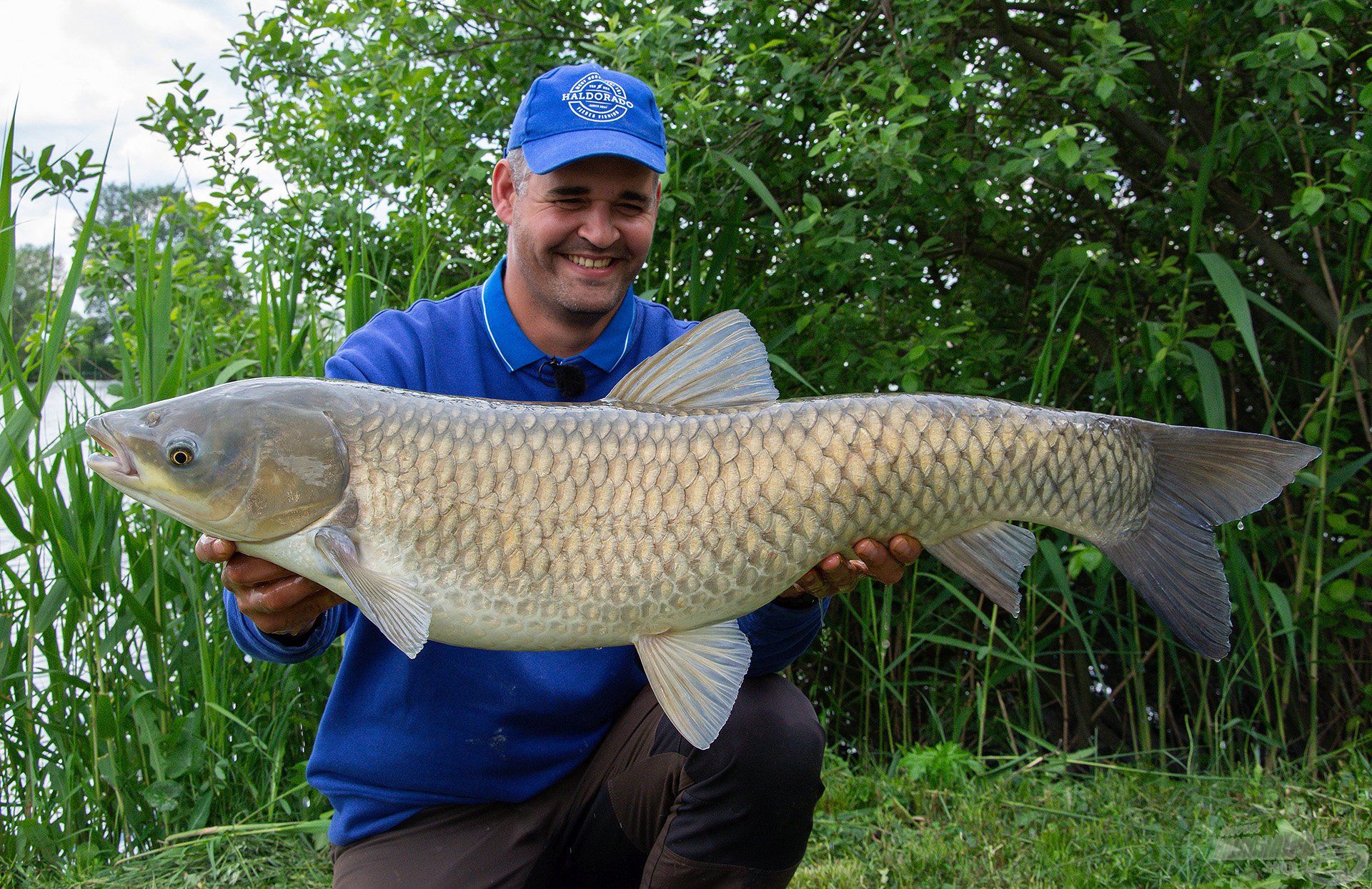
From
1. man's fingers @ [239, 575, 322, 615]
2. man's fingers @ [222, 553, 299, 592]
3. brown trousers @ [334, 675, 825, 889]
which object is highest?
man's fingers @ [222, 553, 299, 592]

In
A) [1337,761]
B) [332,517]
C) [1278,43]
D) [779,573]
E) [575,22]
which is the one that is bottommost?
[1337,761]

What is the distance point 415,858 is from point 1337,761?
201 centimetres

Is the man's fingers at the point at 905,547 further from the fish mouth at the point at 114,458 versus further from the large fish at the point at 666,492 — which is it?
the fish mouth at the point at 114,458

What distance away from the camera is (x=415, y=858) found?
1.73m

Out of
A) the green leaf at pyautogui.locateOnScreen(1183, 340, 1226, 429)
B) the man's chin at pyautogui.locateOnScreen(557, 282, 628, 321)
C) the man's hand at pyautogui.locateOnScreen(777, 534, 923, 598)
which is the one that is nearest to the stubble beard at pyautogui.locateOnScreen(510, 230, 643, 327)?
the man's chin at pyautogui.locateOnScreen(557, 282, 628, 321)

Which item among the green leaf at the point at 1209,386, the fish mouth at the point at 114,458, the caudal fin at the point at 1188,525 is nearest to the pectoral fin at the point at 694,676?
the caudal fin at the point at 1188,525

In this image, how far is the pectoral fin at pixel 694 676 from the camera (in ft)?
4.79

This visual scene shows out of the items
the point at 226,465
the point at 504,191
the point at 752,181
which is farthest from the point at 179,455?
the point at 752,181

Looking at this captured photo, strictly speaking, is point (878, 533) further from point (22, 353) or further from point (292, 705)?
point (22, 353)

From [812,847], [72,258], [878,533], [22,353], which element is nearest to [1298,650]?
[812,847]

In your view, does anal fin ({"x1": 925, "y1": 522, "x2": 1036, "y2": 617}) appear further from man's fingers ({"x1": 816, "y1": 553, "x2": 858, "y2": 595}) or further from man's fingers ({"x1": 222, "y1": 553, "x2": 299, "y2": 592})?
man's fingers ({"x1": 222, "y1": 553, "x2": 299, "y2": 592})

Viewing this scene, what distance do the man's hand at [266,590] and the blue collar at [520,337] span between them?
0.55m

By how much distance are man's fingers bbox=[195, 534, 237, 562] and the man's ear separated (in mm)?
923

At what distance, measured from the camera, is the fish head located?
1.32m
